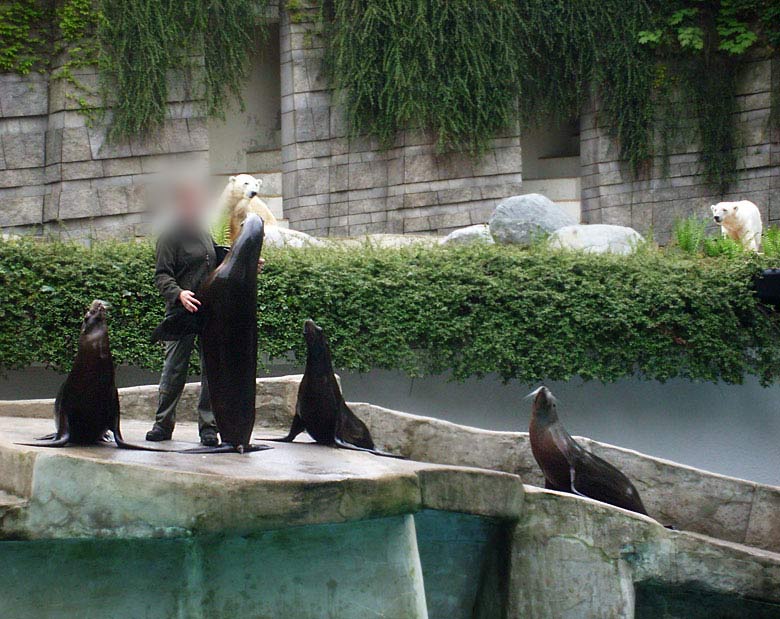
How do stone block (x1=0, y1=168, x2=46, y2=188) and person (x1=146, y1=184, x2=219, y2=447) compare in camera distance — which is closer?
person (x1=146, y1=184, x2=219, y2=447)

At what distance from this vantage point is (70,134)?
50.3ft

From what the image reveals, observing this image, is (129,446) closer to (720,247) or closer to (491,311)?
(491,311)

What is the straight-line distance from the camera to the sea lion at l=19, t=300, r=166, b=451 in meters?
5.32

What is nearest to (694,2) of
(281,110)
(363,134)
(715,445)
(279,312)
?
(363,134)

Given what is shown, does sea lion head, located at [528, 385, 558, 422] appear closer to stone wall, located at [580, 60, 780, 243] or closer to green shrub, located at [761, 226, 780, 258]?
green shrub, located at [761, 226, 780, 258]

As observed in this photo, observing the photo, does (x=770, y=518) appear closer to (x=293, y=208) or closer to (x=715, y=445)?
(x=715, y=445)

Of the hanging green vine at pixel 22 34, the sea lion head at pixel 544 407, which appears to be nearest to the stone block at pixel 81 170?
Answer: the hanging green vine at pixel 22 34

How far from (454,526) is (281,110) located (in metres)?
12.0

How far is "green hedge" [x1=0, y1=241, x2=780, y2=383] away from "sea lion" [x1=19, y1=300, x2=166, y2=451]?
13.1 ft

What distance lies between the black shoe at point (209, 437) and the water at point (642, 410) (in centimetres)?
416

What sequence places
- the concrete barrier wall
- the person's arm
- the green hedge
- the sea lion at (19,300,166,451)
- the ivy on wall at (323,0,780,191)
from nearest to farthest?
the sea lion at (19,300,166,451)
the person's arm
the concrete barrier wall
the green hedge
the ivy on wall at (323,0,780,191)

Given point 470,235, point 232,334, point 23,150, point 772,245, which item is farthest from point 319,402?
point 23,150

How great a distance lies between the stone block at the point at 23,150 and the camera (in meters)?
15.4

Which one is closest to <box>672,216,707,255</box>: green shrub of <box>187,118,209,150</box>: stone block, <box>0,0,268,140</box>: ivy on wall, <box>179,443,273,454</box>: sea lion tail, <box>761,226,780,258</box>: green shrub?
<box>761,226,780,258</box>: green shrub
